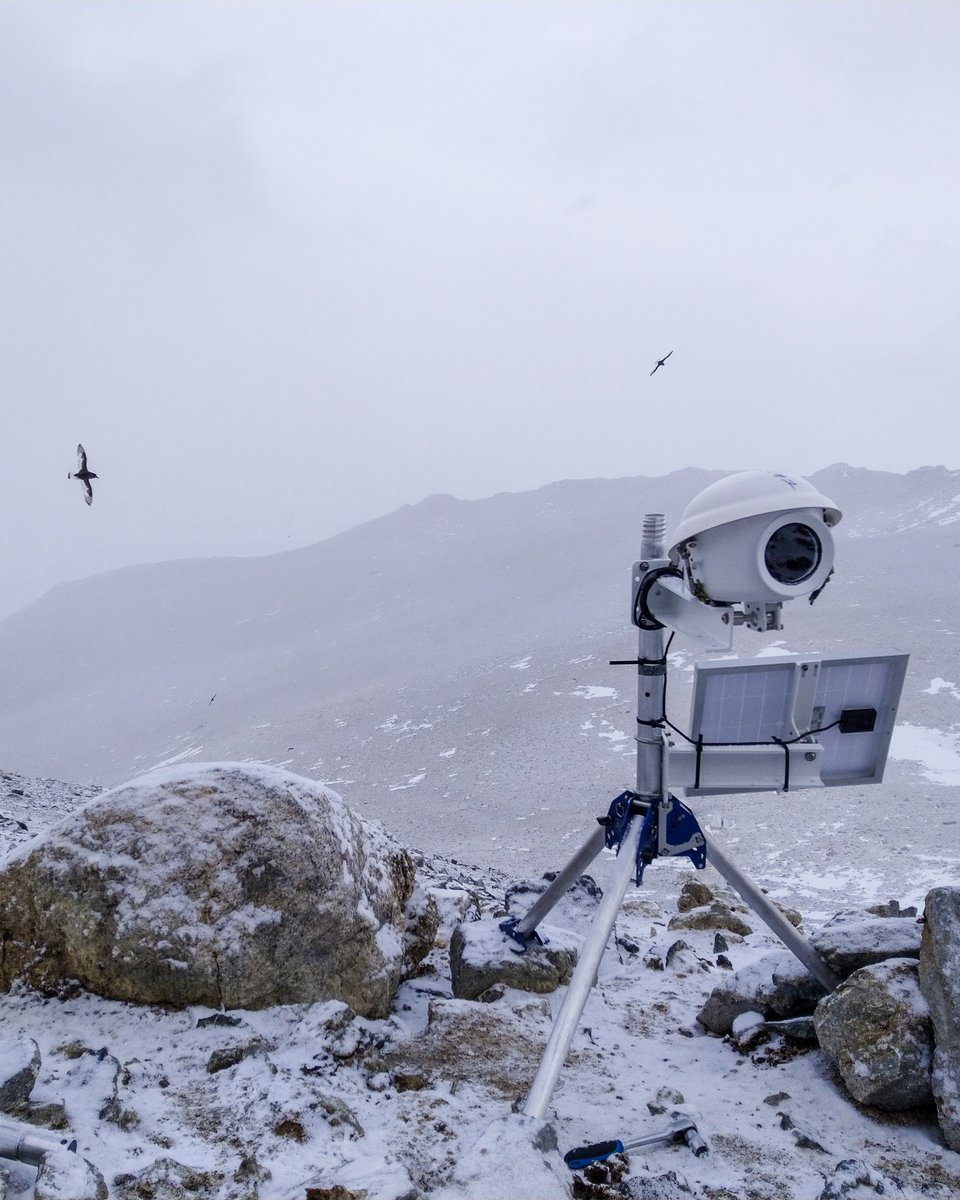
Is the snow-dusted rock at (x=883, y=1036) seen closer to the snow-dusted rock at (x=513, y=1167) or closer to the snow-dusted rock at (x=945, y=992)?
the snow-dusted rock at (x=945, y=992)

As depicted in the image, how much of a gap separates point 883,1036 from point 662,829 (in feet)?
4.98

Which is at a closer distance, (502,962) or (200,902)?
(200,902)

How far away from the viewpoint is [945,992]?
391 cm

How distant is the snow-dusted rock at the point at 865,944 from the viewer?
4.83 meters

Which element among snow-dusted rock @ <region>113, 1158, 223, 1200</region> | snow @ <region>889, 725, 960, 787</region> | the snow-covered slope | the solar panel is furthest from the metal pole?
snow @ <region>889, 725, 960, 787</region>

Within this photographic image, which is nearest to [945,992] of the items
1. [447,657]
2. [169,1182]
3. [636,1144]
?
[636,1144]

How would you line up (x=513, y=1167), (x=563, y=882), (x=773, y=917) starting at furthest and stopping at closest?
1. (x=563, y=882)
2. (x=773, y=917)
3. (x=513, y=1167)

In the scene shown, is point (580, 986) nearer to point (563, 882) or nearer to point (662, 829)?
point (662, 829)

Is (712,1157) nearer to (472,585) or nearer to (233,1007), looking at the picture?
(233,1007)

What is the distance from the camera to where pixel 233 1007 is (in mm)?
4578

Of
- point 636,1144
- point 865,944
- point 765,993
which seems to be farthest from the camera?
point 765,993

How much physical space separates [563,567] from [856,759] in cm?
7863

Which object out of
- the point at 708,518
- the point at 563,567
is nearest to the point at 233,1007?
the point at 708,518

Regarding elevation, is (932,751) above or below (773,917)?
below
